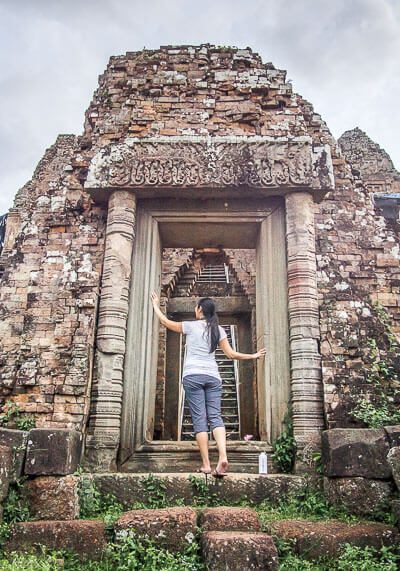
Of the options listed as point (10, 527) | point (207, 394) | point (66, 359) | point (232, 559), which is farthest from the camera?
point (66, 359)

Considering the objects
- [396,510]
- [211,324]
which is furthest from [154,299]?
[396,510]

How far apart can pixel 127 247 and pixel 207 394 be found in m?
2.12

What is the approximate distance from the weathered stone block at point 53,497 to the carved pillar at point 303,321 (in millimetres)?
2402

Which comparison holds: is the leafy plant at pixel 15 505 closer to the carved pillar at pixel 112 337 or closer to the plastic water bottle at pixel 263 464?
the carved pillar at pixel 112 337

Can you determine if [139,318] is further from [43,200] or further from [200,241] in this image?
[43,200]

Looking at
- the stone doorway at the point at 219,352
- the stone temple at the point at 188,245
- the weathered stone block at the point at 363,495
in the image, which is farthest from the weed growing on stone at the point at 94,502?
the stone doorway at the point at 219,352

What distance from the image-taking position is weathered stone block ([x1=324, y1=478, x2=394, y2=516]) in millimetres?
4293

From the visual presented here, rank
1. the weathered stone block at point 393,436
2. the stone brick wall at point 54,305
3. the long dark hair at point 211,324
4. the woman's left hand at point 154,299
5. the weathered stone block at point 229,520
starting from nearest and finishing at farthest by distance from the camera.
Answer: the weathered stone block at point 229,520 → the weathered stone block at point 393,436 → the long dark hair at point 211,324 → the stone brick wall at point 54,305 → the woman's left hand at point 154,299

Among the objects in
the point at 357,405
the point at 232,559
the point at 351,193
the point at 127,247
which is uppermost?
the point at 351,193

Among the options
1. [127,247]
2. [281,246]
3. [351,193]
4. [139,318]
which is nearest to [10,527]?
[139,318]

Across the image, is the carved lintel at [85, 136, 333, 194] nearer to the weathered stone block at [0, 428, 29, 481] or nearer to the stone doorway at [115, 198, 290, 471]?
the stone doorway at [115, 198, 290, 471]

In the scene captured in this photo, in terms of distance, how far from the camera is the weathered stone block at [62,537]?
3.60m

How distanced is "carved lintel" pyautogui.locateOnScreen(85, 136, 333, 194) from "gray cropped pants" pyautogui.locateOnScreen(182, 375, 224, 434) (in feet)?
8.22

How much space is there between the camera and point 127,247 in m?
6.27
